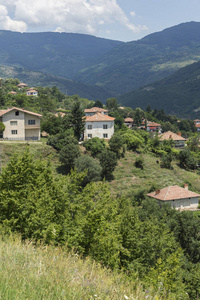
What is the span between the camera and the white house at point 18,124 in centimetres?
5825

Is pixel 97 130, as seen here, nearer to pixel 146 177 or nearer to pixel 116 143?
pixel 116 143

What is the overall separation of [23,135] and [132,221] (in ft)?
145

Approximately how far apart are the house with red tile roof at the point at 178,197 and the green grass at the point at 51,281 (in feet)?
132

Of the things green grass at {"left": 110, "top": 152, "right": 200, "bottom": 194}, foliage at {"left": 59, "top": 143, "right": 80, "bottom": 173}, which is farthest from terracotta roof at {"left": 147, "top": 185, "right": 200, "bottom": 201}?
foliage at {"left": 59, "top": 143, "right": 80, "bottom": 173}

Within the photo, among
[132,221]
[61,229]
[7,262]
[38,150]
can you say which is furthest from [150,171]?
[7,262]

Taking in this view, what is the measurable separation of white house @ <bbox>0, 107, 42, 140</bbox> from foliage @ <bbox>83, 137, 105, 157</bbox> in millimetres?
10773

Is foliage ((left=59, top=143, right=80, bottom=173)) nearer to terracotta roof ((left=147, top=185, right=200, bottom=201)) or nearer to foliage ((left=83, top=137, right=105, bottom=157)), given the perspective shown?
foliage ((left=83, top=137, right=105, bottom=157))

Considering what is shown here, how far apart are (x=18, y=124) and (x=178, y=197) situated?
33.2 metres

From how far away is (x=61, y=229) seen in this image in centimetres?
1477

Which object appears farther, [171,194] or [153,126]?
[153,126]

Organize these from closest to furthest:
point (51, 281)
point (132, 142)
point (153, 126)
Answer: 1. point (51, 281)
2. point (132, 142)
3. point (153, 126)

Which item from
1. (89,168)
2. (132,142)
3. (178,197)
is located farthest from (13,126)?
(178,197)

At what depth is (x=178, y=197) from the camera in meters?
47.3

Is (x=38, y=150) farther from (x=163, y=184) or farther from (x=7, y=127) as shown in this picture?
(x=163, y=184)
